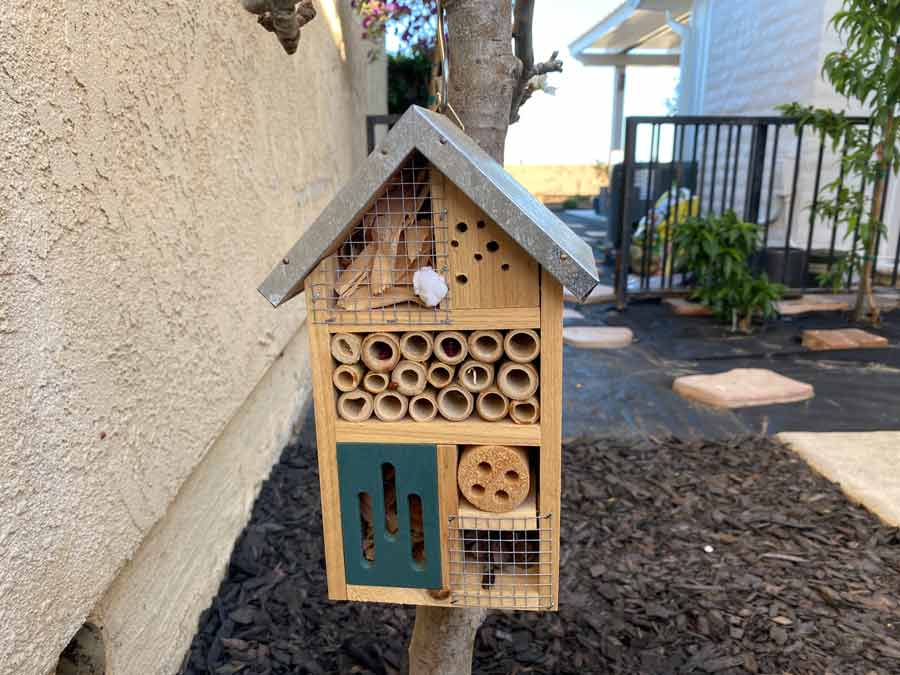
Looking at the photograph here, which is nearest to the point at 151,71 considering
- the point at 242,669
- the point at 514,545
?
the point at 514,545

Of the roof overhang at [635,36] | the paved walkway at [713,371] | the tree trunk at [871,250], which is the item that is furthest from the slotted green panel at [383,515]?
the roof overhang at [635,36]

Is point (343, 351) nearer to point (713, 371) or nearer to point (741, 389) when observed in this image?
point (741, 389)

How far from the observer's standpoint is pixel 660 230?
7.08 meters

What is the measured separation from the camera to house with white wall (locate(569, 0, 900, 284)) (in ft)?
21.7

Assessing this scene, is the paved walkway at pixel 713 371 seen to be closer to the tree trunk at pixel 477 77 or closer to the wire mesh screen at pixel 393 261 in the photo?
the tree trunk at pixel 477 77

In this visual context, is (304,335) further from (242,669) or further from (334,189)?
(242,669)

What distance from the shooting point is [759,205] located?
647cm

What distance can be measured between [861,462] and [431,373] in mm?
2498

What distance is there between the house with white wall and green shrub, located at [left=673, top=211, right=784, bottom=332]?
1133 mm

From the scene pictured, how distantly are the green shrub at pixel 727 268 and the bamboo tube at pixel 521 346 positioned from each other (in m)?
4.63

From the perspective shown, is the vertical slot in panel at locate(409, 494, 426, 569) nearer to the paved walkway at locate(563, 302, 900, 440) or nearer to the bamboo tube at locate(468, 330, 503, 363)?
the bamboo tube at locate(468, 330, 503, 363)

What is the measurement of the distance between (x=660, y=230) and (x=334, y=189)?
3.83 m

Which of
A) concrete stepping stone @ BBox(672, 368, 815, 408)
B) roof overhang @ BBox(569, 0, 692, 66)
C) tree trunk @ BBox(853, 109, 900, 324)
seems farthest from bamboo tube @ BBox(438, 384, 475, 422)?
roof overhang @ BBox(569, 0, 692, 66)

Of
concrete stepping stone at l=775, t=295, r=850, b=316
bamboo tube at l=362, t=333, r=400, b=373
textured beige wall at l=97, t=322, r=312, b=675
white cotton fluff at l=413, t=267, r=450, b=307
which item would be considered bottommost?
concrete stepping stone at l=775, t=295, r=850, b=316
